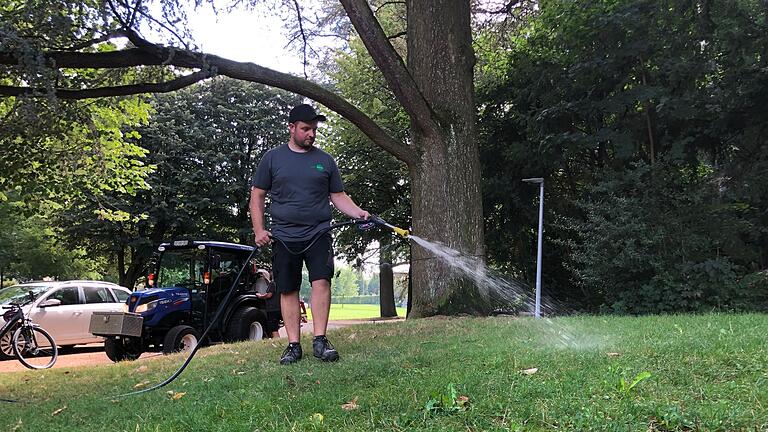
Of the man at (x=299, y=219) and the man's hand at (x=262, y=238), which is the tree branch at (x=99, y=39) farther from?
the man's hand at (x=262, y=238)

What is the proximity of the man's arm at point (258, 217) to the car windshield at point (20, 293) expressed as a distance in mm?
9974

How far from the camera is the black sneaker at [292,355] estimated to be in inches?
185

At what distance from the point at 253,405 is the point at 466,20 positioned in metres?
6.84

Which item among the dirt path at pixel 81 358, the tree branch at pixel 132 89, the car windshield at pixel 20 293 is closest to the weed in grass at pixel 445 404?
the tree branch at pixel 132 89

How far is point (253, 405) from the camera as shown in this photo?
3.32 meters

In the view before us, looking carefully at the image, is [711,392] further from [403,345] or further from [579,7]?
[579,7]

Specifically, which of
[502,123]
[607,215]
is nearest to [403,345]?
[607,215]

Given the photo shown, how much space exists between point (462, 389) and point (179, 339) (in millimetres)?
7699

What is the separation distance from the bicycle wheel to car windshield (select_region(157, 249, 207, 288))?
2.20 meters

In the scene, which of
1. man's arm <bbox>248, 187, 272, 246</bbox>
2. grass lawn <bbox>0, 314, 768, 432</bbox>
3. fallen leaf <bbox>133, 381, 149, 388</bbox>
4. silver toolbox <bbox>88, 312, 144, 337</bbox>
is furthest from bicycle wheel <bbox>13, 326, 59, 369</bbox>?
man's arm <bbox>248, 187, 272, 246</bbox>

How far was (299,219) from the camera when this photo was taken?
4.65 meters

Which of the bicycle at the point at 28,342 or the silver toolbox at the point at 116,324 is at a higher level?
the silver toolbox at the point at 116,324

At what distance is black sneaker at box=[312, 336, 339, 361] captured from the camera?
15.1 feet

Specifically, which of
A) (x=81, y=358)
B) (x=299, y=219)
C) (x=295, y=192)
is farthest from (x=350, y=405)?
(x=81, y=358)
